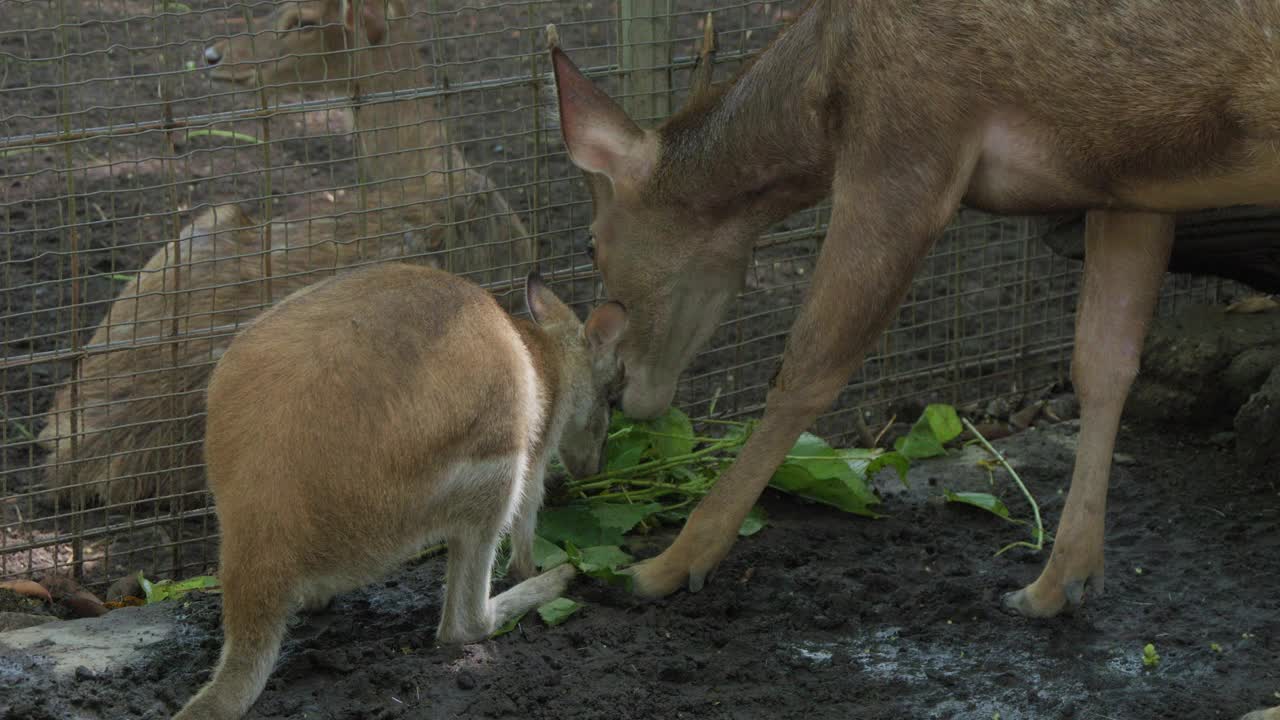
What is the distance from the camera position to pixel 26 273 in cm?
641

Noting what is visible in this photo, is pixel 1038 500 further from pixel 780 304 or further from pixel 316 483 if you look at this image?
pixel 316 483

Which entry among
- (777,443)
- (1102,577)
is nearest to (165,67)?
(777,443)

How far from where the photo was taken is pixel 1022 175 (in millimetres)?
3855

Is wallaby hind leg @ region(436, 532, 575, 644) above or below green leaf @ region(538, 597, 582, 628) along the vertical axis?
above

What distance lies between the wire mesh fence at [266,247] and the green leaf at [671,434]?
1.34 feet

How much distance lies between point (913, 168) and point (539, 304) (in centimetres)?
121

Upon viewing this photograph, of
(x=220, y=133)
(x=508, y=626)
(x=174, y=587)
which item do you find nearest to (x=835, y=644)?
(x=508, y=626)

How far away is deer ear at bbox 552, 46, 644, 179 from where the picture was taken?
179 inches

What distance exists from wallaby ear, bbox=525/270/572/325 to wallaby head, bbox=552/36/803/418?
0.94 ft

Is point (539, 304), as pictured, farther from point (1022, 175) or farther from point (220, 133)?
point (220, 133)

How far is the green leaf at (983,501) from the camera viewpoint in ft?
15.9

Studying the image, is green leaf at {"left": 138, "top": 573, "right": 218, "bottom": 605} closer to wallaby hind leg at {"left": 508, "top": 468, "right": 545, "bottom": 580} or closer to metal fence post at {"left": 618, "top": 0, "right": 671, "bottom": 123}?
wallaby hind leg at {"left": 508, "top": 468, "right": 545, "bottom": 580}

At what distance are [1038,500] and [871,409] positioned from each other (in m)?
0.97

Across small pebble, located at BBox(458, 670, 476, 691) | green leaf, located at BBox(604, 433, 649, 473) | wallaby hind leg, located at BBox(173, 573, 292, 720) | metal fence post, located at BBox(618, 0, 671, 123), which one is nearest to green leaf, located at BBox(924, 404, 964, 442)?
green leaf, located at BBox(604, 433, 649, 473)
